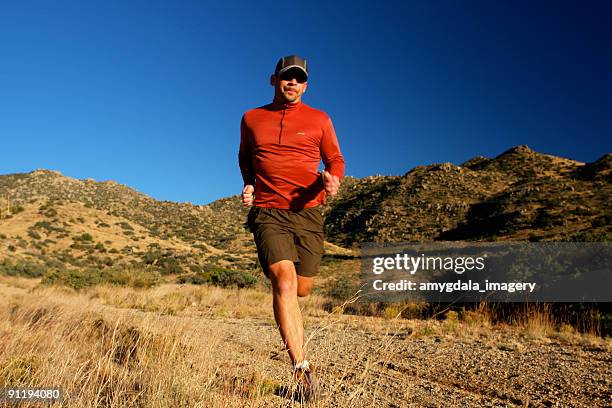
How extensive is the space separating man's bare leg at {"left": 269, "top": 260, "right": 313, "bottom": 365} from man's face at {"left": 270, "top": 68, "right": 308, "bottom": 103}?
1.25 metres

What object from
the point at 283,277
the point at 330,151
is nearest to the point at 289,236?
the point at 283,277

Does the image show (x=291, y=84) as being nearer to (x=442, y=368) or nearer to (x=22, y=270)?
(x=442, y=368)

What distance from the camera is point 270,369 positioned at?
166 inches

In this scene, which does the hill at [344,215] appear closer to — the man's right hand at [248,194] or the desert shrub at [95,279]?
the desert shrub at [95,279]

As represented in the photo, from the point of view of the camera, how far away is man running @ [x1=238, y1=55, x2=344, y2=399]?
11.4 ft

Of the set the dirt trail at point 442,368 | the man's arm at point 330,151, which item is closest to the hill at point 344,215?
the dirt trail at point 442,368

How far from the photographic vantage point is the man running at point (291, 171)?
3.47 meters

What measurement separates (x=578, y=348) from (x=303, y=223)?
14.5ft

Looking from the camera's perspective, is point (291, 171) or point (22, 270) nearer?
point (291, 171)

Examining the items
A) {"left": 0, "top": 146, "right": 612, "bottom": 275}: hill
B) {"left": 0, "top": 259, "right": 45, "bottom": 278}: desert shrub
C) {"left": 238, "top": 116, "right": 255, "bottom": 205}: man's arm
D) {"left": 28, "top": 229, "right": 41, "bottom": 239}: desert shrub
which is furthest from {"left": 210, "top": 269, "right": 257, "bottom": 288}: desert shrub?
{"left": 28, "top": 229, "right": 41, "bottom": 239}: desert shrub

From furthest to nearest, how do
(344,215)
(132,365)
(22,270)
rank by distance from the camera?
(344,215)
(22,270)
(132,365)

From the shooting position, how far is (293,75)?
363 cm

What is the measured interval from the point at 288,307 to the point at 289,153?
1.12 meters

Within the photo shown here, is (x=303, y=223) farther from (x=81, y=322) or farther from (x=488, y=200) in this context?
(x=488, y=200)
